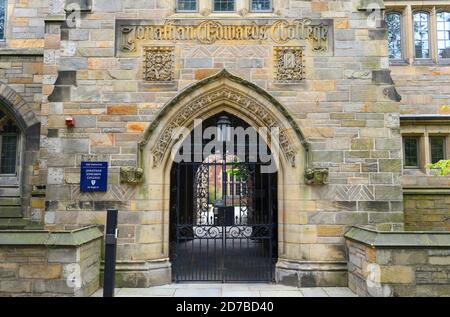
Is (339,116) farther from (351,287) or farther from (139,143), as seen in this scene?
(139,143)

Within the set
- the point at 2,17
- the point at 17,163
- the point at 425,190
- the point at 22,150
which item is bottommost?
the point at 425,190

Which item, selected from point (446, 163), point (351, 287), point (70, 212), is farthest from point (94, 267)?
point (446, 163)

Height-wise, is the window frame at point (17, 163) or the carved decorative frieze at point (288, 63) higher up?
the carved decorative frieze at point (288, 63)

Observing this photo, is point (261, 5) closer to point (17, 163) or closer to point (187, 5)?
point (187, 5)

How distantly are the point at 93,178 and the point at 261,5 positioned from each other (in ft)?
15.4

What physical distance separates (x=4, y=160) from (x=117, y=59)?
4850mm

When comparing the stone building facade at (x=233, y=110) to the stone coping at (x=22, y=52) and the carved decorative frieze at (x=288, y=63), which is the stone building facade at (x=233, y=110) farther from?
the stone coping at (x=22, y=52)

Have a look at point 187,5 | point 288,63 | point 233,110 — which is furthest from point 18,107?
point 288,63

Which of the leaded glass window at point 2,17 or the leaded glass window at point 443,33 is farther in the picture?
the leaded glass window at point 443,33

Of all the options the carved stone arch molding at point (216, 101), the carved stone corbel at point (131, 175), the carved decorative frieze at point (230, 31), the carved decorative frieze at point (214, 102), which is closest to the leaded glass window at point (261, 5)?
the carved decorative frieze at point (230, 31)

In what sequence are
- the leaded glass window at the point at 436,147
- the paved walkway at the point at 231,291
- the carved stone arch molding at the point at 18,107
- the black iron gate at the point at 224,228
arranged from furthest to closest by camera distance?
the leaded glass window at the point at 436,147
the carved stone arch molding at the point at 18,107
the black iron gate at the point at 224,228
the paved walkway at the point at 231,291

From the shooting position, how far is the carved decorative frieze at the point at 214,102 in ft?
24.4

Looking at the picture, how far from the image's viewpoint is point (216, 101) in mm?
7648

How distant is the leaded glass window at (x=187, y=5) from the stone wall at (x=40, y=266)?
15.9 feet
